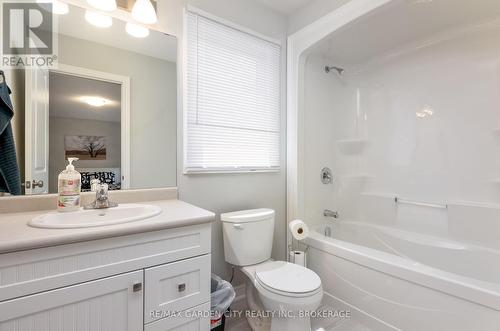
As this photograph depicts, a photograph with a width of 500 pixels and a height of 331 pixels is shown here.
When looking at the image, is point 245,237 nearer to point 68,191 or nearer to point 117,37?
point 68,191

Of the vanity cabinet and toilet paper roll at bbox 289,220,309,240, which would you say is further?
toilet paper roll at bbox 289,220,309,240

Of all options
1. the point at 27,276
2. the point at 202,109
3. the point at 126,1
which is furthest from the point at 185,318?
the point at 126,1

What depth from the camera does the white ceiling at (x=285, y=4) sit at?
2074 millimetres

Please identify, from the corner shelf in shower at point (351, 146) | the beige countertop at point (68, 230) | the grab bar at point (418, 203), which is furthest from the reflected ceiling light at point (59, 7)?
the grab bar at point (418, 203)

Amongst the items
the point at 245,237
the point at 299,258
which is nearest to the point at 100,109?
the point at 245,237

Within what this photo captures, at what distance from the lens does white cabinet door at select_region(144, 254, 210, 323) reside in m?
1.10

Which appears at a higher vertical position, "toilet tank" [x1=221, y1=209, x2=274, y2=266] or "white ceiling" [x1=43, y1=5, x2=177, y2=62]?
"white ceiling" [x1=43, y1=5, x2=177, y2=62]

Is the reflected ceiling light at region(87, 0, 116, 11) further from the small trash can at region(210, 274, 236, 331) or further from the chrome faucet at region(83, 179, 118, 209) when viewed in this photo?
the small trash can at region(210, 274, 236, 331)

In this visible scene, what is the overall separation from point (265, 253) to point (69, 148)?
Answer: 4.63 ft

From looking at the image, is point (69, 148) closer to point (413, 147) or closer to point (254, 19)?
point (254, 19)

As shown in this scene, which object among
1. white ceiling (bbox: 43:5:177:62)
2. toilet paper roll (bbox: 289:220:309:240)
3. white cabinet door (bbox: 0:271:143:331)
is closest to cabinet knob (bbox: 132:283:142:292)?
white cabinet door (bbox: 0:271:143:331)

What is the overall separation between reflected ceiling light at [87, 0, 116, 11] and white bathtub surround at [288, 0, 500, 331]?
142 centimetres

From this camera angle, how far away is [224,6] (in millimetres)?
1897

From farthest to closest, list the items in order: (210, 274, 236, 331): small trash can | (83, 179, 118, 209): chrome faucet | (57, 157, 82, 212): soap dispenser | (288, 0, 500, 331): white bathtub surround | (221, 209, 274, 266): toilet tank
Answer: (221, 209, 274, 266): toilet tank → (288, 0, 500, 331): white bathtub surround → (210, 274, 236, 331): small trash can → (83, 179, 118, 209): chrome faucet → (57, 157, 82, 212): soap dispenser
